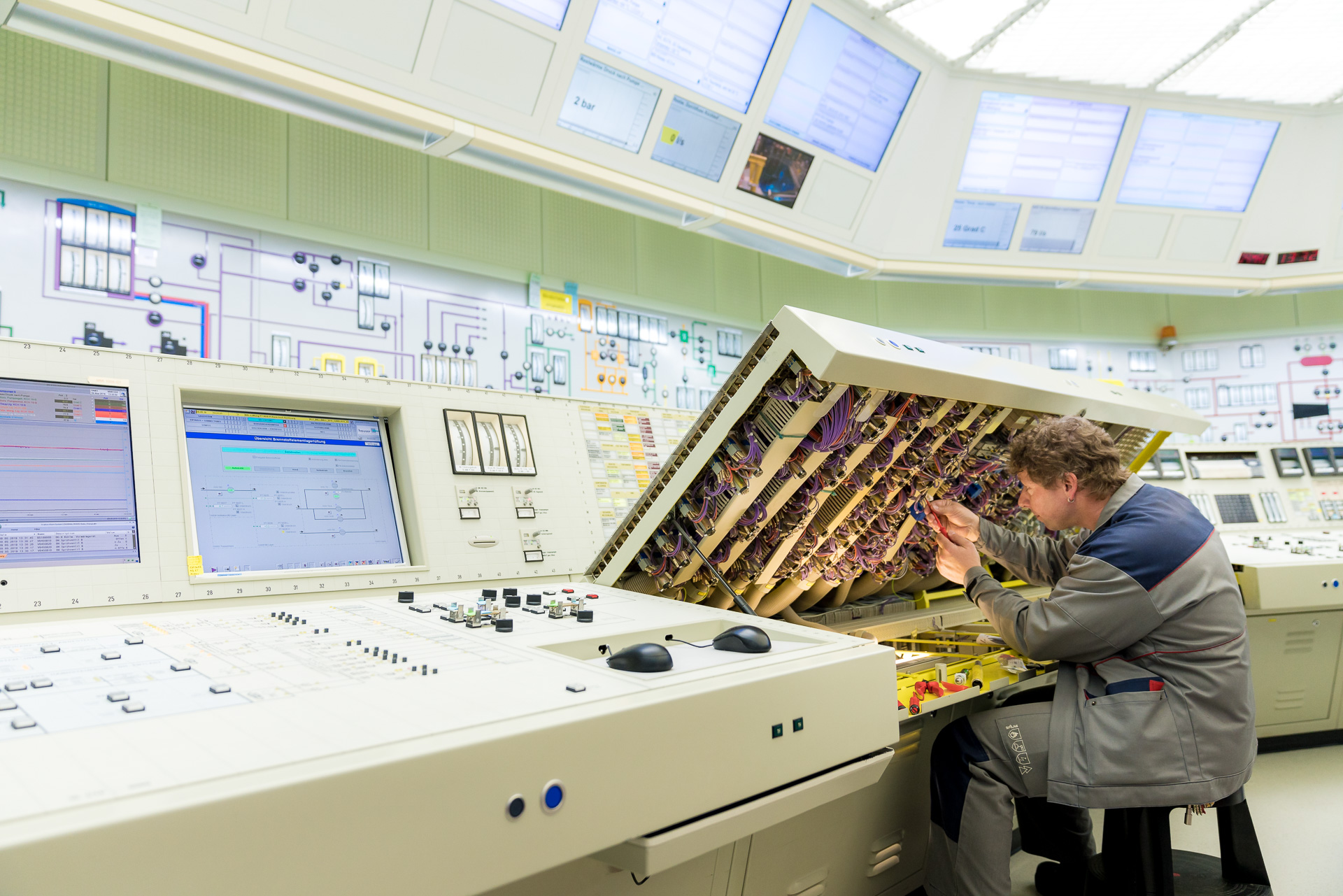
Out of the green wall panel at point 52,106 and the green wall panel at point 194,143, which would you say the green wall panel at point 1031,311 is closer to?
the green wall panel at point 194,143

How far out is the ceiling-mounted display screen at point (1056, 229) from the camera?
4809 millimetres

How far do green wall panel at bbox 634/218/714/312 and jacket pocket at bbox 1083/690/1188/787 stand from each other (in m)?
3.52

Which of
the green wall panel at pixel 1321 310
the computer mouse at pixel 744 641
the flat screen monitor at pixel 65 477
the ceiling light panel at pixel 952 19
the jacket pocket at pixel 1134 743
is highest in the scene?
the ceiling light panel at pixel 952 19

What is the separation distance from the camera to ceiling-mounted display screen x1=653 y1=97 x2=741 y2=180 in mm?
3533

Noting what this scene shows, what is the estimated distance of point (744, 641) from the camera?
1.21m

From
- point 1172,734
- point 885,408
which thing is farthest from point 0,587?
point 1172,734

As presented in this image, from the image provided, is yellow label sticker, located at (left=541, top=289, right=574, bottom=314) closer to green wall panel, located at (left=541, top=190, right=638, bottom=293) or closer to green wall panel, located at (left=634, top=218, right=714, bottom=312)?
green wall panel, located at (left=541, top=190, right=638, bottom=293)

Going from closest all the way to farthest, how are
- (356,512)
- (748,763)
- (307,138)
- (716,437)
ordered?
(748,763) → (716,437) → (356,512) → (307,138)

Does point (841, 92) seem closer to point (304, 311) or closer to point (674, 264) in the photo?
point (674, 264)

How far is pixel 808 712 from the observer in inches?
43.4

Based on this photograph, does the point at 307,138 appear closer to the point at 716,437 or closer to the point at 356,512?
the point at 356,512

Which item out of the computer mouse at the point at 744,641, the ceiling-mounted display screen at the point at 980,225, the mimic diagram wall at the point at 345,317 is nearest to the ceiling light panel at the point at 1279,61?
the ceiling-mounted display screen at the point at 980,225

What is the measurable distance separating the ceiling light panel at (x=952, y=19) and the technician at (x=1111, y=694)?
114 inches

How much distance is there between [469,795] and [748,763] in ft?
1.34
